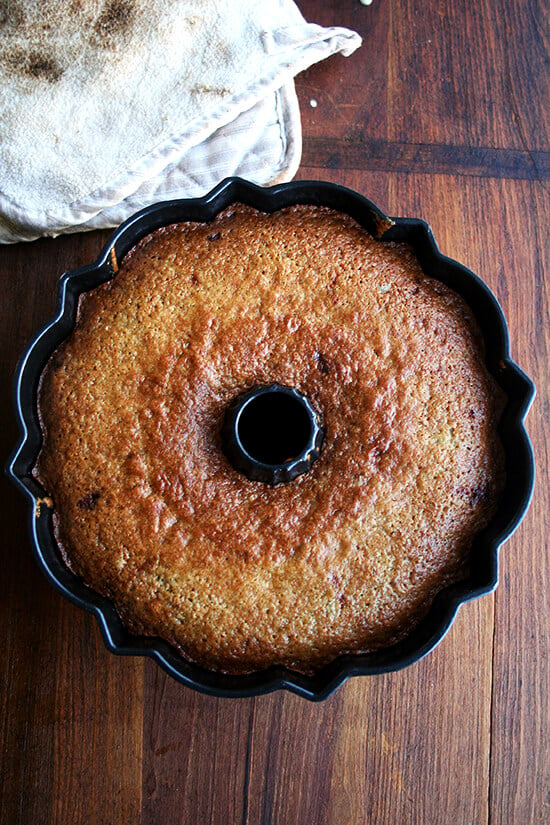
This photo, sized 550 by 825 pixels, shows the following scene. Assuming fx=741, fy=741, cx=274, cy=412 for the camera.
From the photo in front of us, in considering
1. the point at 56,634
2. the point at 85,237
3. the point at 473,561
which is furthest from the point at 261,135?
the point at 56,634

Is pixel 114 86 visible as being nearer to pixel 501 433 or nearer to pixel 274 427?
pixel 274 427

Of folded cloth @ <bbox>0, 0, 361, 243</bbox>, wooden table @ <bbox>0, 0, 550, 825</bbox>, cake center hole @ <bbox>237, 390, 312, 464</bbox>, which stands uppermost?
folded cloth @ <bbox>0, 0, 361, 243</bbox>

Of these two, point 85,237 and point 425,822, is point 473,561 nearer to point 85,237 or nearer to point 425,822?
point 425,822

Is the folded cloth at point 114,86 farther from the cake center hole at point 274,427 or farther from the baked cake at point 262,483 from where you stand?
the cake center hole at point 274,427

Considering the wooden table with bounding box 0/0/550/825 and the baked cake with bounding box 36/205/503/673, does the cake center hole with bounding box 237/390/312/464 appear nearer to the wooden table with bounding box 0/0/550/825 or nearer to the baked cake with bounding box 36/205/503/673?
the baked cake with bounding box 36/205/503/673

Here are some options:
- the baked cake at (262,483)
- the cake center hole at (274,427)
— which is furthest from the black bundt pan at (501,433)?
the cake center hole at (274,427)

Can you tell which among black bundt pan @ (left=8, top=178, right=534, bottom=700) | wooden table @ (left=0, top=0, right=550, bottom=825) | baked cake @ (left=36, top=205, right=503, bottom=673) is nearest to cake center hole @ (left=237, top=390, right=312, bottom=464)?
baked cake @ (left=36, top=205, right=503, bottom=673)

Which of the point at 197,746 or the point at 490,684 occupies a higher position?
the point at 197,746
